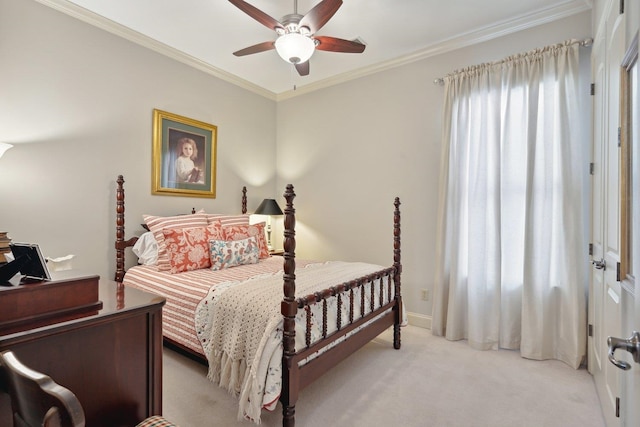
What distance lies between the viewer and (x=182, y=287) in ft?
7.64

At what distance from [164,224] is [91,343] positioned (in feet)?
7.15

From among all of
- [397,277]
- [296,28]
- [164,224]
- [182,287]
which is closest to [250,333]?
[182,287]

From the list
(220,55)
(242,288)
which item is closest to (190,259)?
(242,288)

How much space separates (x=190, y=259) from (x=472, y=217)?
2.52 m

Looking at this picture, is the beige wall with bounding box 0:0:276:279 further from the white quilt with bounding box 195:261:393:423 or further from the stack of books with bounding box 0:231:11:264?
the stack of books with bounding box 0:231:11:264

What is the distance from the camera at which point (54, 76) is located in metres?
2.58

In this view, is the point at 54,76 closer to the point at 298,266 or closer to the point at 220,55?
the point at 220,55

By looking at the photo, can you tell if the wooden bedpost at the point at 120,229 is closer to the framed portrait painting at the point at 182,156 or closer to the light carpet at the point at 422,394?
the framed portrait painting at the point at 182,156

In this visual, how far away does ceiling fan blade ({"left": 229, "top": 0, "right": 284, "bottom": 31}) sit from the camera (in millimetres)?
1958

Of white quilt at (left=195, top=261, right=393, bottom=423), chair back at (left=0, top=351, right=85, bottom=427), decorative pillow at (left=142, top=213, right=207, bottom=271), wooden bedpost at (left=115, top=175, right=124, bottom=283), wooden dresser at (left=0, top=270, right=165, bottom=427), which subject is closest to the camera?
chair back at (left=0, top=351, right=85, bottom=427)

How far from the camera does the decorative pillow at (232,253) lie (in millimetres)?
2832

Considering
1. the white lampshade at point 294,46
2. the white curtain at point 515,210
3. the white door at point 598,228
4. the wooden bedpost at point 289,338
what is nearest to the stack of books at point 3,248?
the wooden bedpost at point 289,338

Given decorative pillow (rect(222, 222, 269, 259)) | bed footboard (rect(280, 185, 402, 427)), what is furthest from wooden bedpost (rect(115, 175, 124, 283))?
bed footboard (rect(280, 185, 402, 427))

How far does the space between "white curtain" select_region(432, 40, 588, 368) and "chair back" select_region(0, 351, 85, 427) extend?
2935 mm
